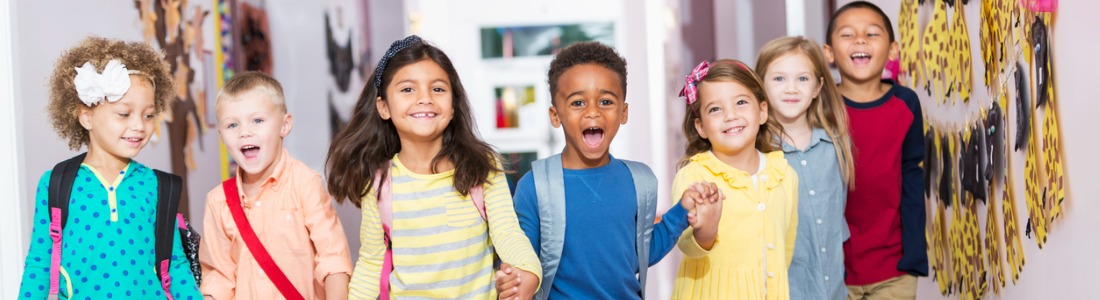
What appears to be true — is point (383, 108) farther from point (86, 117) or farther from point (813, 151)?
point (813, 151)

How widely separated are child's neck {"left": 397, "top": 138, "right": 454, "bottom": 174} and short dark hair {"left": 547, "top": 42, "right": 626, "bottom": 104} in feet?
1.09

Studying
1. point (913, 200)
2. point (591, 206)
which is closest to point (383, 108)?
point (591, 206)

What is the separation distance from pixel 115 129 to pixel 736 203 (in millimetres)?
1604

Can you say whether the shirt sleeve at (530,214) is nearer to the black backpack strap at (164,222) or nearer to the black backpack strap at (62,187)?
the black backpack strap at (164,222)

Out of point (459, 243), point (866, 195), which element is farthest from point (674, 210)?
point (866, 195)

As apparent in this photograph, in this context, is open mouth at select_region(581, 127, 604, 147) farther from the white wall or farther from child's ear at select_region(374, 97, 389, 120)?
the white wall

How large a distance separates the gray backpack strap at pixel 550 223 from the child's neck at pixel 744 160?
49 cm

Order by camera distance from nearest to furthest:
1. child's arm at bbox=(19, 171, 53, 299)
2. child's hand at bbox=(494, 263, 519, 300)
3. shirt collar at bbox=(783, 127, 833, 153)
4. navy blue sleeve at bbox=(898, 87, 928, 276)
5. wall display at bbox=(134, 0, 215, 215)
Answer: child's hand at bbox=(494, 263, 519, 300), child's arm at bbox=(19, 171, 53, 299), shirt collar at bbox=(783, 127, 833, 153), navy blue sleeve at bbox=(898, 87, 928, 276), wall display at bbox=(134, 0, 215, 215)

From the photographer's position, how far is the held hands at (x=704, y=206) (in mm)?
2598

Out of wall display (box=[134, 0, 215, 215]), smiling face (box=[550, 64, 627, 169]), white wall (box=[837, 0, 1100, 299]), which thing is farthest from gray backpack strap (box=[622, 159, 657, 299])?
wall display (box=[134, 0, 215, 215])

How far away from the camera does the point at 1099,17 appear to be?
2.35 metres

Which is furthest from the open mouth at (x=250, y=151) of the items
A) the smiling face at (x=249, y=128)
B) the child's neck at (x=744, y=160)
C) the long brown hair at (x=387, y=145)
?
the child's neck at (x=744, y=160)

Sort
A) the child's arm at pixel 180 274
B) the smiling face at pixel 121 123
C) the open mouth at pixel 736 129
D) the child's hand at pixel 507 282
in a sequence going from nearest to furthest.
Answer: the child's hand at pixel 507 282
the smiling face at pixel 121 123
the child's arm at pixel 180 274
the open mouth at pixel 736 129

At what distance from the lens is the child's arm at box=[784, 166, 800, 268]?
112 inches
